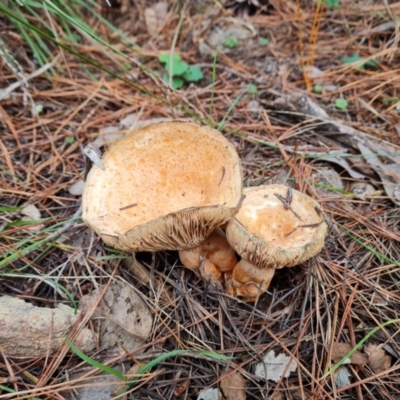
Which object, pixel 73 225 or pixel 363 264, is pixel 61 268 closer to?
pixel 73 225

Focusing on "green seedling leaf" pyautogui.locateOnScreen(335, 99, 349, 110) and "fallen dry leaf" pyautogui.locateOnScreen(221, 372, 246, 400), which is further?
"green seedling leaf" pyautogui.locateOnScreen(335, 99, 349, 110)

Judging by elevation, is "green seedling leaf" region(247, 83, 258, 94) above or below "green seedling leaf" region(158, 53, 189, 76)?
below

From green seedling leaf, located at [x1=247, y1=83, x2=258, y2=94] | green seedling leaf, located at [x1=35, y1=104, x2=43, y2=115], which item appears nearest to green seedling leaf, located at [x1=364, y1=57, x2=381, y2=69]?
green seedling leaf, located at [x1=247, y1=83, x2=258, y2=94]

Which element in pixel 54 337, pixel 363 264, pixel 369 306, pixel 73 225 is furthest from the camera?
pixel 73 225

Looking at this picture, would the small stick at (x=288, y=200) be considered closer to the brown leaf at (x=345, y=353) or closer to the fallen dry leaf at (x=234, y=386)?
the brown leaf at (x=345, y=353)

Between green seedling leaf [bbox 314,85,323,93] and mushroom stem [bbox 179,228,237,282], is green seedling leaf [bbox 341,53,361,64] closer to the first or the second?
green seedling leaf [bbox 314,85,323,93]

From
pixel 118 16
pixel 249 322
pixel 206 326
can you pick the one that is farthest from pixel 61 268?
pixel 118 16
